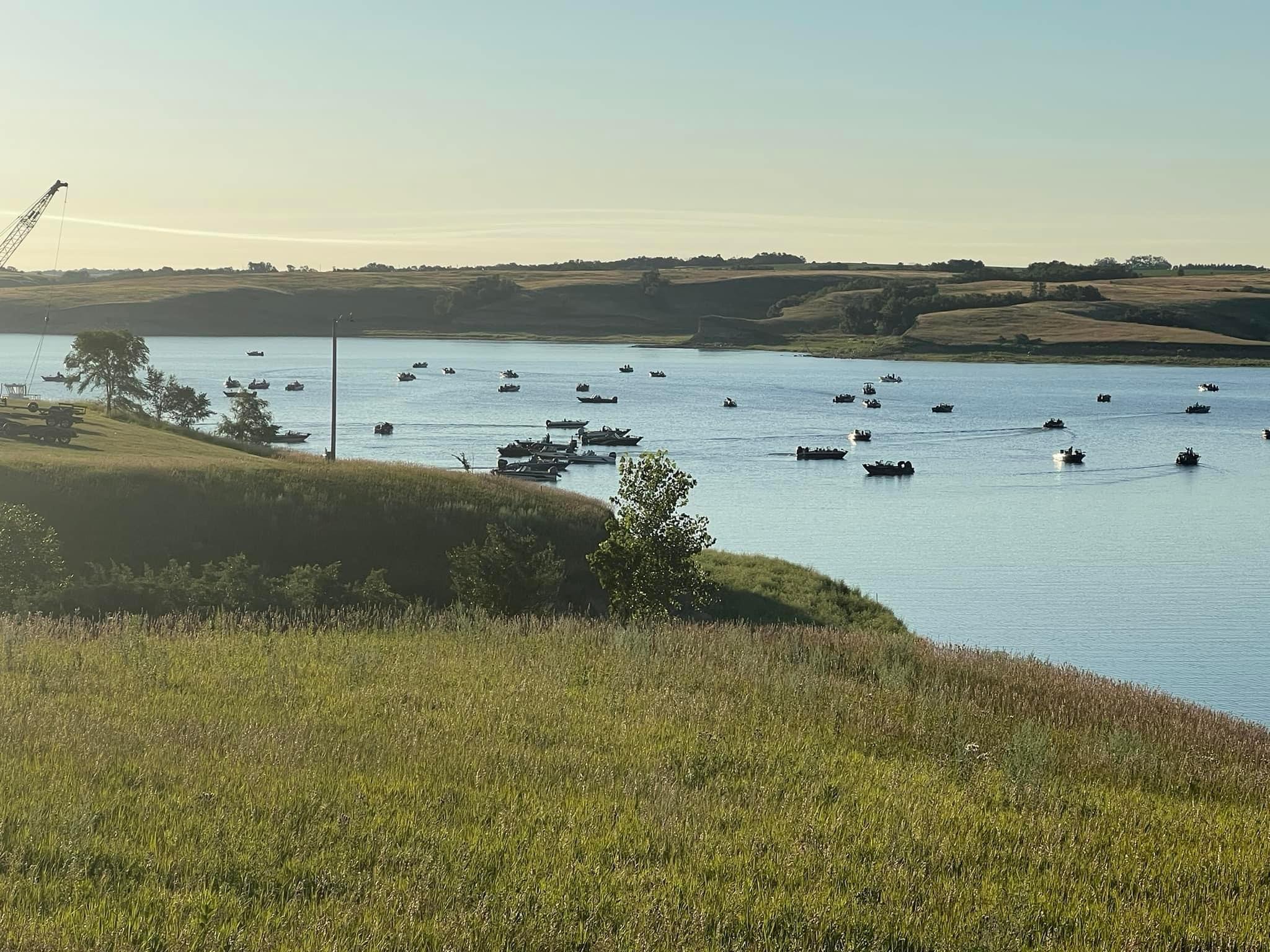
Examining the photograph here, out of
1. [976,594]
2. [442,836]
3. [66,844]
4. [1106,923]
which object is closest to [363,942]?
[442,836]

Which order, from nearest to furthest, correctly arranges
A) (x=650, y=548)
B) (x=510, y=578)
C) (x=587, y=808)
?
(x=587, y=808), (x=510, y=578), (x=650, y=548)

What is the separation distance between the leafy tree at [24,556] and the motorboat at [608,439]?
84.6 metres

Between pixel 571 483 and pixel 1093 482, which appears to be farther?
pixel 1093 482

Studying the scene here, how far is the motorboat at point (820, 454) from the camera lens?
344ft

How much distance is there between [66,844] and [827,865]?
16.8 ft

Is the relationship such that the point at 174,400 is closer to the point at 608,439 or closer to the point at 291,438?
the point at 291,438

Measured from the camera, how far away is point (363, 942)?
7363mm

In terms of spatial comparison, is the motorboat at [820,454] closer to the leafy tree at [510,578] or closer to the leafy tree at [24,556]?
the leafy tree at [510,578]

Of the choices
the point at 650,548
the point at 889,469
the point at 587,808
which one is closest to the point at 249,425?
the point at 889,469

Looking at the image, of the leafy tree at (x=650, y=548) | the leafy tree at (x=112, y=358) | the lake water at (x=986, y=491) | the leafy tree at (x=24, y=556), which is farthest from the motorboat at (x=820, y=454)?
the leafy tree at (x=24, y=556)

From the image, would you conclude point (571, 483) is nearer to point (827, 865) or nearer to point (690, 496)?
point (690, 496)

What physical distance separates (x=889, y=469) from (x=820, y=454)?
8.70m

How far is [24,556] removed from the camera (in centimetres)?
2508

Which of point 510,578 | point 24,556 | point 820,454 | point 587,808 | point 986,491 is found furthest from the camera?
point 820,454
